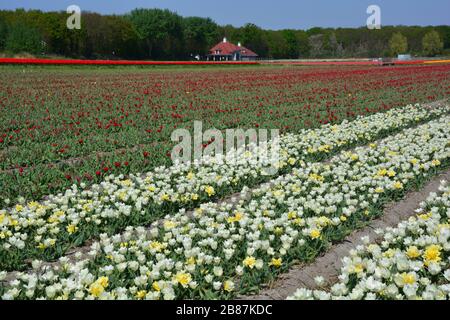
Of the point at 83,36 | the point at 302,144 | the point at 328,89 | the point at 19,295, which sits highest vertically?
the point at 83,36

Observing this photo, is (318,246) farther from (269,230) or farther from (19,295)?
(19,295)

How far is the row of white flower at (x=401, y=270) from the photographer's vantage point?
3750 millimetres

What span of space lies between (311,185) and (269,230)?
91.2 inches

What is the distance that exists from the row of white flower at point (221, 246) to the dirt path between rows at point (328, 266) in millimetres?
106

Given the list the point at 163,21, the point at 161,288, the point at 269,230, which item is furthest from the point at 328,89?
the point at 163,21

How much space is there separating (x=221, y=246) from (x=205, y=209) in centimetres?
125

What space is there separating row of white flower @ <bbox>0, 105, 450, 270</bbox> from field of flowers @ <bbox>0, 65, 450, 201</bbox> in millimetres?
765

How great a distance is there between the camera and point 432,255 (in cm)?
436

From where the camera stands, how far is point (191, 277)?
4.41m

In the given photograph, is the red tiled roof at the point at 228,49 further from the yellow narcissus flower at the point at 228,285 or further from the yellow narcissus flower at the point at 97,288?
the yellow narcissus flower at the point at 97,288

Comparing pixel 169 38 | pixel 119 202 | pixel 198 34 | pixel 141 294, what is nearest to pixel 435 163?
pixel 119 202

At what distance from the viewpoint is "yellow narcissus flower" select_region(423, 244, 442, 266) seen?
430 centimetres

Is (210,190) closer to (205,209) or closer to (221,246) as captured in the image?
(205,209)

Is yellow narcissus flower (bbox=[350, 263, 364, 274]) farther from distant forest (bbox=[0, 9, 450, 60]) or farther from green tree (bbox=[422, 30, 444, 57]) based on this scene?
green tree (bbox=[422, 30, 444, 57])
